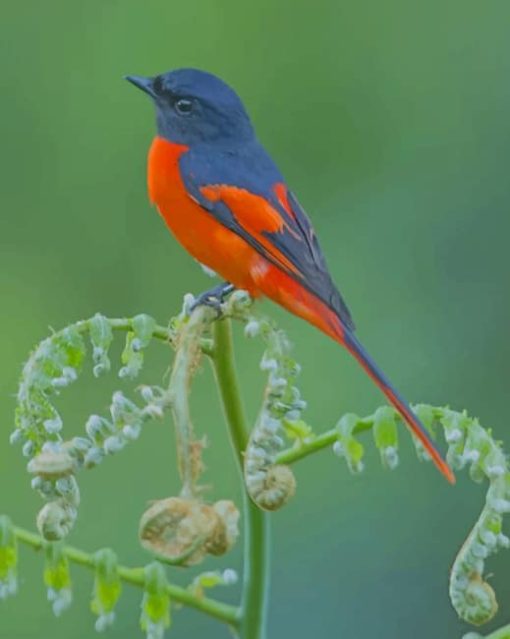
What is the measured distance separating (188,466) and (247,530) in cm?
11

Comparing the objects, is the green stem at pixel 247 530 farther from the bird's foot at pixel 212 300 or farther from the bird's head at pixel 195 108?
the bird's head at pixel 195 108

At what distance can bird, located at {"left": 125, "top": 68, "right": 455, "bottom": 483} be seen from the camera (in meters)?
2.56

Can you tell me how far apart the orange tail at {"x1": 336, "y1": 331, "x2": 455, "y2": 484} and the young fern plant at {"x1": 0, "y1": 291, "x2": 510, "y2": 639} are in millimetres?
14

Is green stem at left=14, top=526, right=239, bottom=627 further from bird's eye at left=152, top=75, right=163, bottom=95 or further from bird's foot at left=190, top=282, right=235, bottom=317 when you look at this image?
bird's eye at left=152, top=75, right=163, bottom=95

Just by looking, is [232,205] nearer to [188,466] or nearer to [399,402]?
[399,402]

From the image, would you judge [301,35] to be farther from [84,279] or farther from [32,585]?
[32,585]

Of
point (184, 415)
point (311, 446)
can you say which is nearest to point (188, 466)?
point (184, 415)

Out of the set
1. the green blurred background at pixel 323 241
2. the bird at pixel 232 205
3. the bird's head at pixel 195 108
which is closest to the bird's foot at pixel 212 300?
the bird at pixel 232 205

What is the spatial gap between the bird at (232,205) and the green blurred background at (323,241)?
132 centimetres

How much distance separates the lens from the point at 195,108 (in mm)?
2902

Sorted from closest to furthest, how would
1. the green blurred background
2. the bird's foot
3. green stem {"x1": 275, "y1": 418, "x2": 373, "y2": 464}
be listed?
Result: green stem {"x1": 275, "y1": 418, "x2": 373, "y2": 464} < the bird's foot < the green blurred background

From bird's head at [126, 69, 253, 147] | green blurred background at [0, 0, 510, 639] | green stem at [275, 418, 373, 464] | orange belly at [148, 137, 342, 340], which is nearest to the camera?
green stem at [275, 418, 373, 464]

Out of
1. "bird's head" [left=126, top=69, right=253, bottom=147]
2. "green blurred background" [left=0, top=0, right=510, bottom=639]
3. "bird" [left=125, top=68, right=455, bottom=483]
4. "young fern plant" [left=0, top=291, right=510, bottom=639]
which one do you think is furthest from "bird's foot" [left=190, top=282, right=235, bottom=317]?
"green blurred background" [left=0, top=0, right=510, bottom=639]

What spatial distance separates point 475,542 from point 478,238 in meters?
3.31
